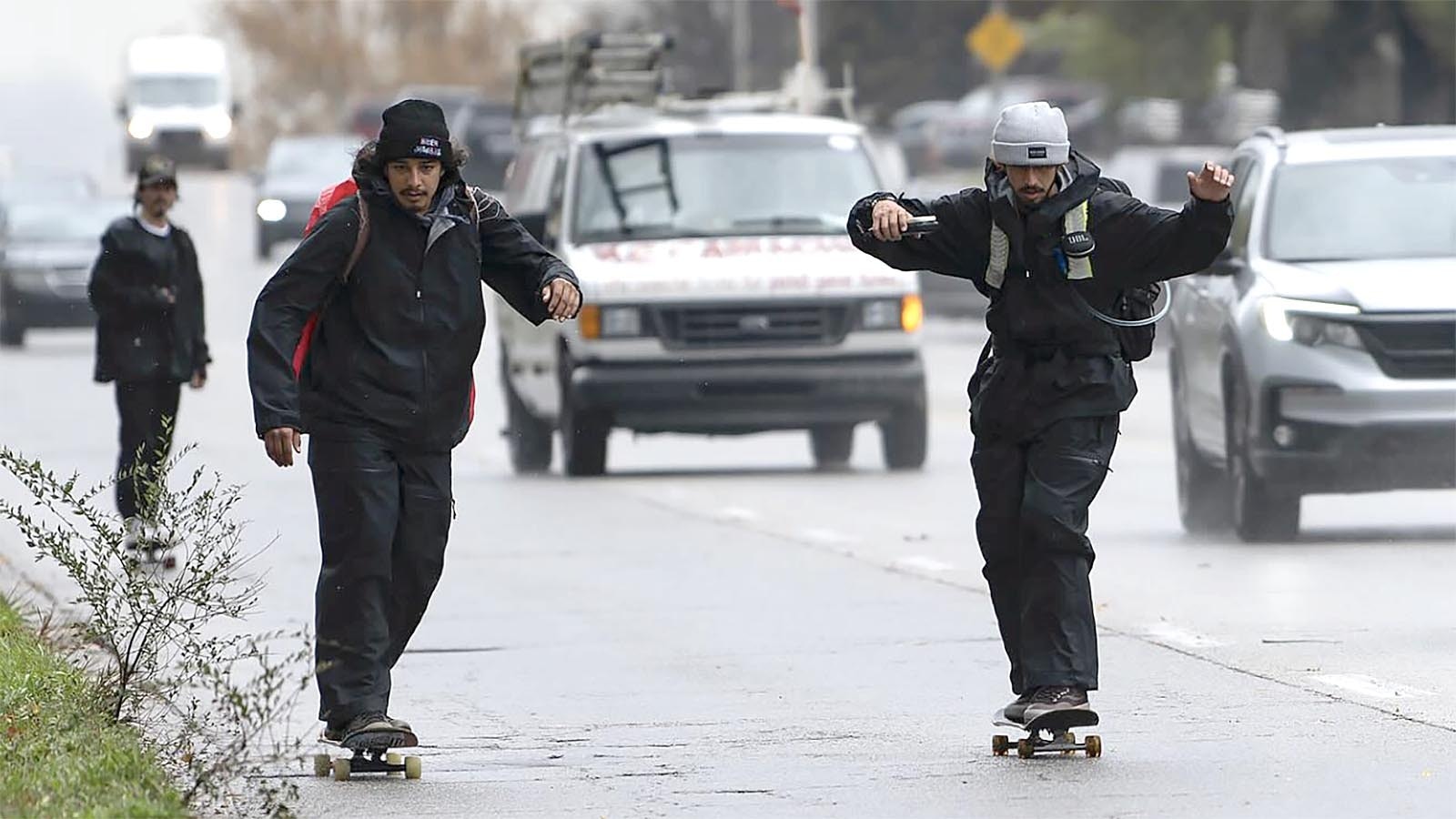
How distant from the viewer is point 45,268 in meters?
36.1

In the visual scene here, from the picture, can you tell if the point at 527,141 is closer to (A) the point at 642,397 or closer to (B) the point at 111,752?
(A) the point at 642,397

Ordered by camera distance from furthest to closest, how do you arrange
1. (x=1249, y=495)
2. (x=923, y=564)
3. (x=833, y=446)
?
(x=833, y=446) < (x=1249, y=495) < (x=923, y=564)

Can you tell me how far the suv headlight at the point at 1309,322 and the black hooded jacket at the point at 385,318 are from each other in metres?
6.51

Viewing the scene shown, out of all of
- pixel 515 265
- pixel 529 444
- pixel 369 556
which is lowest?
pixel 529 444

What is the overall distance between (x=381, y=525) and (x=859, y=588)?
16.6 ft

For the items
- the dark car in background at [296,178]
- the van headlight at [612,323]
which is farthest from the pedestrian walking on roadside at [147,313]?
the dark car in background at [296,178]

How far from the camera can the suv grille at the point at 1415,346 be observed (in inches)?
577

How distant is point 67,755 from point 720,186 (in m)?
12.3

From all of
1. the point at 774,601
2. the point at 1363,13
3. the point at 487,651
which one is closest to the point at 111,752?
the point at 487,651

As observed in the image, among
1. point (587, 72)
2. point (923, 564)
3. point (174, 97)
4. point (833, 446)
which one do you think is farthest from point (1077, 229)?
point (174, 97)

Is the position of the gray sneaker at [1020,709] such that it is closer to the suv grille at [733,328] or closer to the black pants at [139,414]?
the black pants at [139,414]

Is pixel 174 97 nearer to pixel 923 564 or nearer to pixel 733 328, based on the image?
pixel 733 328

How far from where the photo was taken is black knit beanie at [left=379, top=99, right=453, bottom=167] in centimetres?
866

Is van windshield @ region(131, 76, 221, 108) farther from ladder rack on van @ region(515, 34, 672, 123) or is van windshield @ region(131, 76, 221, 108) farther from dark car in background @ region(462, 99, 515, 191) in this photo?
ladder rack on van @ region(515, 34, 672, 123)
